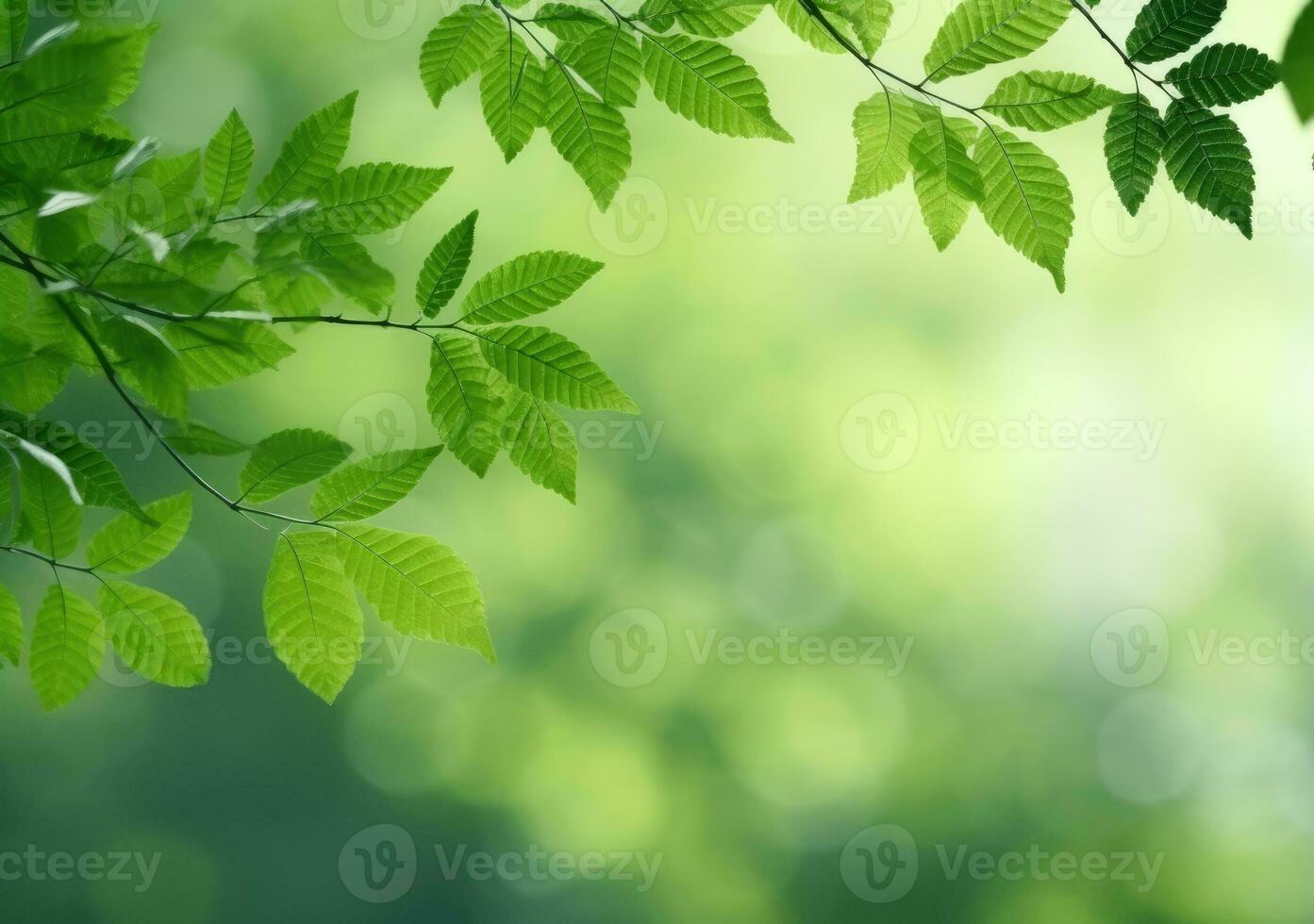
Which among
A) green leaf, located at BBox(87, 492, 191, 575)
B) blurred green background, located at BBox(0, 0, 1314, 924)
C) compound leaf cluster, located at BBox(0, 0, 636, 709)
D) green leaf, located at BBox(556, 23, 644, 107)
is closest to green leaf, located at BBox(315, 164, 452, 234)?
compound leaf cluster, located at BBox(0, 0, 636, 709)

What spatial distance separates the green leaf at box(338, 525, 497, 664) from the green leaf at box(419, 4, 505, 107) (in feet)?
0.88

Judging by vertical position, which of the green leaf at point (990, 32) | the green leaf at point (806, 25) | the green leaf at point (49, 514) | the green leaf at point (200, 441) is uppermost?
the green leaf at point (990, 32)

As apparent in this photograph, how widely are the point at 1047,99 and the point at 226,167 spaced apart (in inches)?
18.6

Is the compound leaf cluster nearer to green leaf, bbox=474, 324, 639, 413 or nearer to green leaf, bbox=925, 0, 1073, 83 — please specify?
green leaf, bbox=474, 324, 639, 413

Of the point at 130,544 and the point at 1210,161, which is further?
the point at 130,544

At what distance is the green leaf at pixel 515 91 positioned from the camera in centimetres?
65

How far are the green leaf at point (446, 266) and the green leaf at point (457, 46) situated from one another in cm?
8

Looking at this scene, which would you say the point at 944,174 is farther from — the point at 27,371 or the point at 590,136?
the point at 27,371

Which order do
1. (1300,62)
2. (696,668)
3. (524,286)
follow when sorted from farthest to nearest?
(696,668) < (524,286) < (1300,62)

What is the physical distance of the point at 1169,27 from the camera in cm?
60

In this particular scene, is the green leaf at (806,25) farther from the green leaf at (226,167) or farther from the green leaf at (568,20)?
the green leaf at (226,167)

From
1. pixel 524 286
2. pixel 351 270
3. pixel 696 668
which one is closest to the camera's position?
pixel 351 270

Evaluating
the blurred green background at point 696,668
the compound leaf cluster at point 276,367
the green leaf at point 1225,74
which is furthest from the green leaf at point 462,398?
the blurred green background at point 696,668

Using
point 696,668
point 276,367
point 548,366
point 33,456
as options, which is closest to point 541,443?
point 548,366
